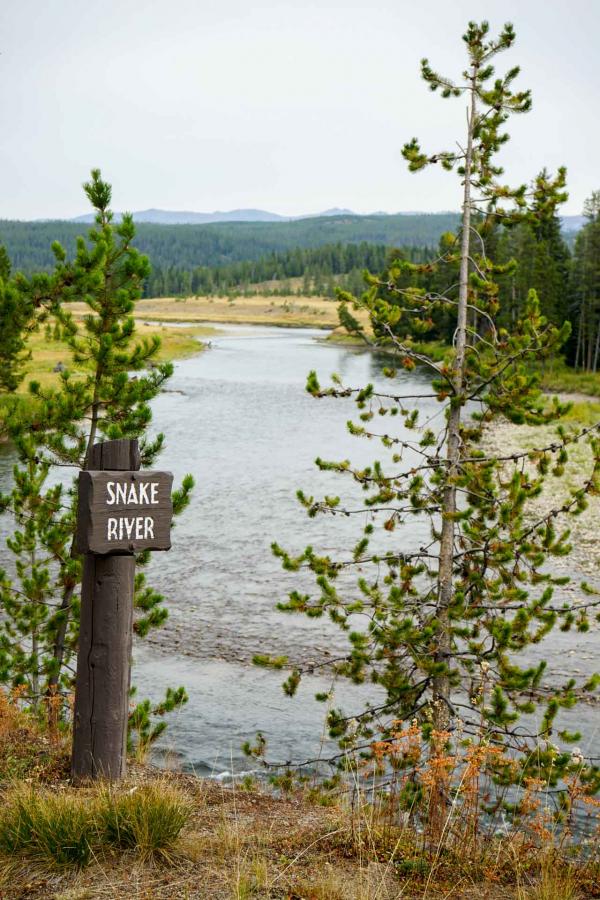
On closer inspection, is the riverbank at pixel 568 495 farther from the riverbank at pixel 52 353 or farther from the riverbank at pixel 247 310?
the riverbank at pixel 247 310

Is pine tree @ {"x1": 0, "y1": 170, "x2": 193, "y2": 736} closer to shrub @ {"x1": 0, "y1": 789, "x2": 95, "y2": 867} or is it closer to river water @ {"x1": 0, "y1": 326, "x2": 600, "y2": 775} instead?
river water @ {"x1": 0, "y1": 326, "x2": 600, "y2": 775}

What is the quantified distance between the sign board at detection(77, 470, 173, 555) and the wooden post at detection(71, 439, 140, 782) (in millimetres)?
144

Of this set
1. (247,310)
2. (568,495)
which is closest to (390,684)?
(568,495)

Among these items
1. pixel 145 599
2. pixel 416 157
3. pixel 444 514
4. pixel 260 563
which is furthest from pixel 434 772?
pixel 260 563

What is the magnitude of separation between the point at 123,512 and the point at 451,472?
393 cm

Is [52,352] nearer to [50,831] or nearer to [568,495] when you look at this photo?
[568,495]

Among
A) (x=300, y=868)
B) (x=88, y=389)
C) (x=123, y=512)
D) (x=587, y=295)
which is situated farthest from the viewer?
(x=587, y=295)

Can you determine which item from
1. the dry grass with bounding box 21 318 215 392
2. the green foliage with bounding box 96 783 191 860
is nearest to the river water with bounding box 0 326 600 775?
the dry grass with bounding box 21 318 215 392

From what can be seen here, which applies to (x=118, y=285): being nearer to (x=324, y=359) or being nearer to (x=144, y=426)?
(x=144, y=426)

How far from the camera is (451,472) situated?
28.6 ft

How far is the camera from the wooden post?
5.84 m

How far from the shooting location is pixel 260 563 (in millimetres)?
20656

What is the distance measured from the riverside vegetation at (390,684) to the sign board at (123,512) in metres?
1.48

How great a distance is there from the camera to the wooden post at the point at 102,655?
5.84 metres
